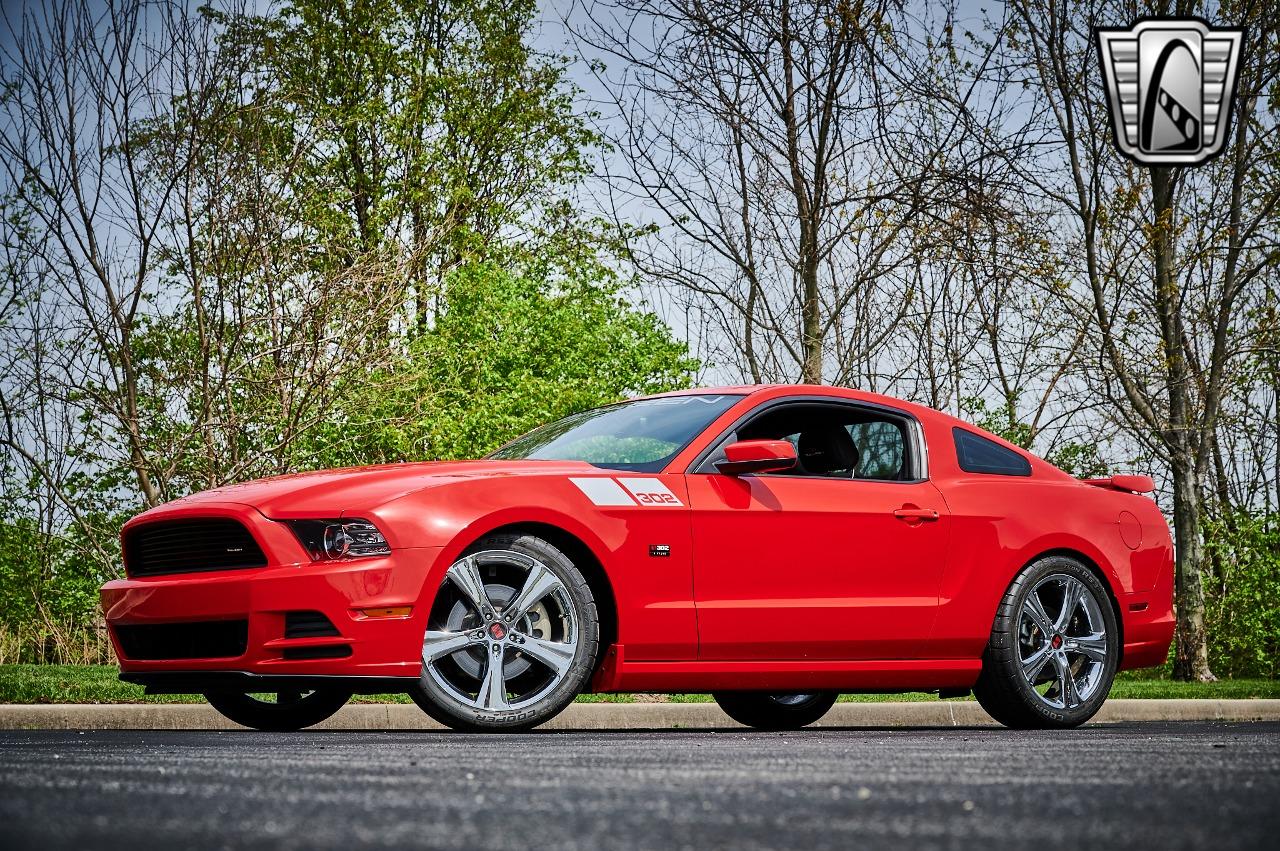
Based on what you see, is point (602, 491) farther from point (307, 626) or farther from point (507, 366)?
point (507, 366)

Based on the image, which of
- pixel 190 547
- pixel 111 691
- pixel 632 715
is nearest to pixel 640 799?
pixel 190 547

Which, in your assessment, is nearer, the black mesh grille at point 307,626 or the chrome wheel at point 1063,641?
the black mesh grille at point 307,626

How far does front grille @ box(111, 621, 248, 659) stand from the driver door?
1936 millimetres

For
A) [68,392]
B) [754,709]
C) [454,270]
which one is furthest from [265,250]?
[454,270]

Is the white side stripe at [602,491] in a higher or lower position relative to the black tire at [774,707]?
higher

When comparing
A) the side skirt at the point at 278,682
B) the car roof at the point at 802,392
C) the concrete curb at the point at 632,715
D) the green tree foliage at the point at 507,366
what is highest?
the green tree foliage at the point at 507,366

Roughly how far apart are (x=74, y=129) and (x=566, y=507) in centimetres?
733

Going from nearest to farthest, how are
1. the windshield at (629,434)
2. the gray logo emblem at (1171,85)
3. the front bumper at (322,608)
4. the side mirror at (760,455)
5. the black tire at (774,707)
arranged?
the front bumper at (322,608) → the side mirror at (760,455) → the windshield at (629,434) → the black tire at (774,707) → the gray logo emblem at (1171,85)

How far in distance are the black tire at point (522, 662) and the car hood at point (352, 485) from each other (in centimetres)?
34

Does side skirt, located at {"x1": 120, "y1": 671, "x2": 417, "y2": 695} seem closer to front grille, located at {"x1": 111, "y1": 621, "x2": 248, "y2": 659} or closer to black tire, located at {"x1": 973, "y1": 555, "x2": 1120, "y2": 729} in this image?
front grille, located at {"x1": 111, "y1": 621, "x2": 248, "y2": 659}

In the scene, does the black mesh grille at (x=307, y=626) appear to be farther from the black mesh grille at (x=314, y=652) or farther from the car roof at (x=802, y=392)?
the car roof at (x=802, y=392)

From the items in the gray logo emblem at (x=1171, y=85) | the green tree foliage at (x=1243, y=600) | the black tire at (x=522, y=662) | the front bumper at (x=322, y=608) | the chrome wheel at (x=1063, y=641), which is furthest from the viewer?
the green tree foliage at (x=1243, y=600)

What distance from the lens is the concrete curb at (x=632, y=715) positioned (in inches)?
356

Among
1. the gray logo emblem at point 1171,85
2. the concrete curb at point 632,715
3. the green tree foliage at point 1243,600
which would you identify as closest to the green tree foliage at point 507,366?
the concrete curb at point 632,715
